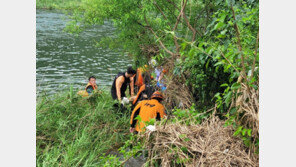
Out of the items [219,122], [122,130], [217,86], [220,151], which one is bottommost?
[122,130]

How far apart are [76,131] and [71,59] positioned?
13.9 m

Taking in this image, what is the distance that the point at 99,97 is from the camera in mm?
8211

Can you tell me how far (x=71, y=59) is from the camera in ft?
62.7

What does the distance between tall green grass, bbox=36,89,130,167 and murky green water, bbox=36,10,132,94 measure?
214 inches

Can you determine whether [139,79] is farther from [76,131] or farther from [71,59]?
[71,59]

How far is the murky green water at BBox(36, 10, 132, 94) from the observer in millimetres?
15125

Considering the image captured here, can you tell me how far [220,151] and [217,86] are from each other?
6.65 ft

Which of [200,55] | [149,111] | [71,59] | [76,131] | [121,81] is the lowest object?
[76,131]

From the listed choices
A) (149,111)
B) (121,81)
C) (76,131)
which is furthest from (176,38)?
(76,131)

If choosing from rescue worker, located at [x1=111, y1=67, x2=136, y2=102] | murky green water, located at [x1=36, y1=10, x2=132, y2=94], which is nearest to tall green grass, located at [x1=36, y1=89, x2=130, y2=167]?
rescue worker, located at [x1=111, y1=67, x2=136, y2=102]

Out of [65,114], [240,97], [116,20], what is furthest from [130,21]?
[240,97]

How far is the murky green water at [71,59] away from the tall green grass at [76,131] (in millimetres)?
5442

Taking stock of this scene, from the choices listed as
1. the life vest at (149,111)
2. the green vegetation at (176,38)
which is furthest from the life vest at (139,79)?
the life vest at (149,111)

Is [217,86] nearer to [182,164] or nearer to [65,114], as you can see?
[182,164]
